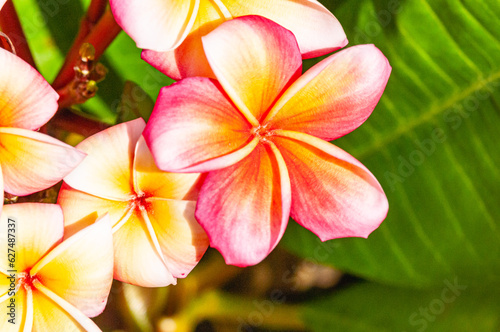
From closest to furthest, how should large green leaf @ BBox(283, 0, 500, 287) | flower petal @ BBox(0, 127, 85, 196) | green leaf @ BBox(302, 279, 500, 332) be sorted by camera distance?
flower petal @ BBox(0, 127, 85, 196) < large green leaf @ BBox(283, 0, 500, 287) < green leaf @ BBox(302, 279, 500, 332)

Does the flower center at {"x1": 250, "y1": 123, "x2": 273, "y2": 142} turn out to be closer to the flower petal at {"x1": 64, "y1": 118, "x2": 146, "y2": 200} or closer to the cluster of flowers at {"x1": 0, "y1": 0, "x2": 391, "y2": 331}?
the cluster of flowers at {"x1": 0, "y1": 0, "x2": 391, "y2": 331}

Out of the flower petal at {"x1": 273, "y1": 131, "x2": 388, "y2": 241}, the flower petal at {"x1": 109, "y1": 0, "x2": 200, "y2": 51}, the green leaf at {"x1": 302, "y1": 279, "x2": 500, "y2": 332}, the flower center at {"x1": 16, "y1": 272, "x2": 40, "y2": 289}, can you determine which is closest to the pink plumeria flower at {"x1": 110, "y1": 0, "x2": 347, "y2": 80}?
the flower petal at {"x1": 109, "y1": 0, "x2": 200, "y2": 51}

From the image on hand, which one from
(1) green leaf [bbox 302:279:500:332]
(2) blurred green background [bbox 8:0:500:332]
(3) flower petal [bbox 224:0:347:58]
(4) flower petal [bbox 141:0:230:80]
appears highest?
(3) flower petal [bbox 224:0:347:58]

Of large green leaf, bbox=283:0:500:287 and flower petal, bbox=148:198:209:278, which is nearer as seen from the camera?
flower petal, bbox=148:198:209:278

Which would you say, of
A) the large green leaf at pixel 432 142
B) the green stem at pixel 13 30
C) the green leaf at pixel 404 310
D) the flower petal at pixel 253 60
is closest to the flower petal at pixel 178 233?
the flower petal at pixel 253 60

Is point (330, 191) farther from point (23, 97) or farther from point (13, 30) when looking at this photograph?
point (13, 30)

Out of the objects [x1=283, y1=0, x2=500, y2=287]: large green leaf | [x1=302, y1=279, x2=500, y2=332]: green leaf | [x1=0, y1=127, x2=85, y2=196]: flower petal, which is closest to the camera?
[x1=0, y1=127, x2=85, y2=196]: flower petal

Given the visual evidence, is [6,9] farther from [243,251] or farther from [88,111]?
[243,251]

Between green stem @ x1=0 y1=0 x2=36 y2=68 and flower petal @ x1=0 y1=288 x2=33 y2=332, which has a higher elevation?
green stem @ x1=0 y1=0 x2=36 y2=68
